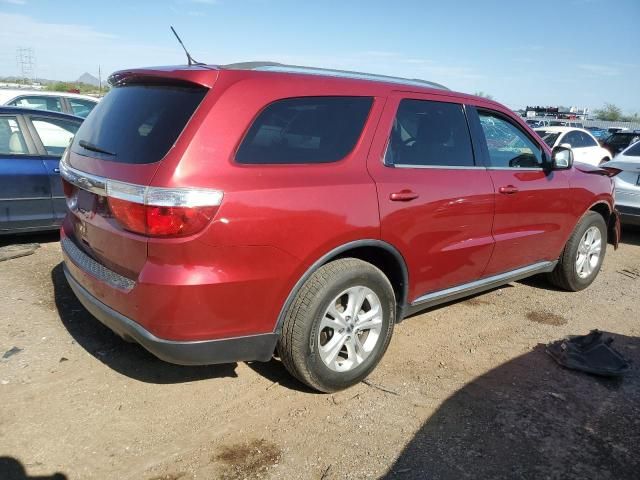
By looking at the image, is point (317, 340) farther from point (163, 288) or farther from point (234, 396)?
point (163, 288)

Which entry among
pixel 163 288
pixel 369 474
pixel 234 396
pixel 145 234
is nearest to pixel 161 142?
pixel 145 234

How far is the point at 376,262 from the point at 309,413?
100cm

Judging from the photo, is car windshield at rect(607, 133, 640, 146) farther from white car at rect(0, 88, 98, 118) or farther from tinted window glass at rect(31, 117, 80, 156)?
tinted window glass at rect(31, 117, 80, 156)

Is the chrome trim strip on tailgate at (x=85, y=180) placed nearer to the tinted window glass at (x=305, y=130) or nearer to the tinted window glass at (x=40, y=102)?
the tinted window glass at (x=305, y=130)

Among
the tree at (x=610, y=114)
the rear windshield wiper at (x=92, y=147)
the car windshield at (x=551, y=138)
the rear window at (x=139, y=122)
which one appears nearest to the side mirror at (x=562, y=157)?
the rear window at (x=139, y=122)

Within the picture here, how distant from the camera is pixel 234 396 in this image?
3.13 m

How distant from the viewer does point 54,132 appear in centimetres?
580

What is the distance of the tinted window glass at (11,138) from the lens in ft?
17.6

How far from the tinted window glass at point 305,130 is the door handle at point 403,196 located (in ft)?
1.27

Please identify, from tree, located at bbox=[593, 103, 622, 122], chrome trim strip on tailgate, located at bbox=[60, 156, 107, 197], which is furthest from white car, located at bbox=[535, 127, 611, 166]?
tree, located at bbox=[593, 103, 622, 122]

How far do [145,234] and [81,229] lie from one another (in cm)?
78

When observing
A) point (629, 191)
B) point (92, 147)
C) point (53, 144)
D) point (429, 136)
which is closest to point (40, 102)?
point (53, 144)

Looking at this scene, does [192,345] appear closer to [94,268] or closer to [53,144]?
[94,268]

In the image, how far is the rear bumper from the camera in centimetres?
709
